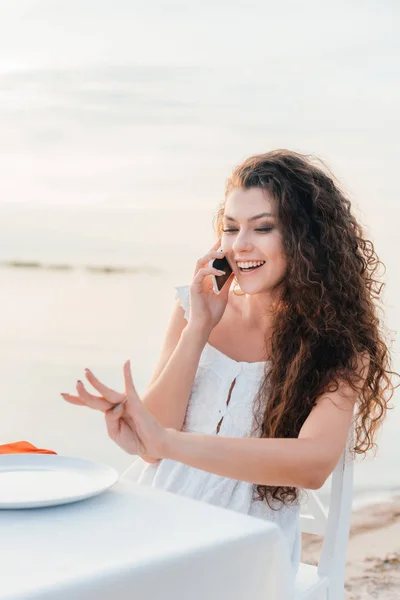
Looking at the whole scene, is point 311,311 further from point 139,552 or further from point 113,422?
point 139,552

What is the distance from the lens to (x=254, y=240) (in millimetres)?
1889

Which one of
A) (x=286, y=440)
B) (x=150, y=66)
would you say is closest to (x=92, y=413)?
(x=286, y=440)

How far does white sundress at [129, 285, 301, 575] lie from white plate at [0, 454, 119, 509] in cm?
62

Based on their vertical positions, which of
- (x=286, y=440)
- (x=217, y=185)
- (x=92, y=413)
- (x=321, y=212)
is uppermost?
(x=217, y=185)

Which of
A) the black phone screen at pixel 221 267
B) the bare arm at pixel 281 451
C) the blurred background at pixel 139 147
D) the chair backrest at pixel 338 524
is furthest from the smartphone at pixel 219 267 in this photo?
the blurred background at pixel 139 147

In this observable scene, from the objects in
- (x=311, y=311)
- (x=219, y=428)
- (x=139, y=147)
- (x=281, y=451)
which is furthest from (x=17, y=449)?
(x=139, y=147)

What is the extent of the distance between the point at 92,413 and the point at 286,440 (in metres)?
4.17

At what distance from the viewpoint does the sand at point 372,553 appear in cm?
312

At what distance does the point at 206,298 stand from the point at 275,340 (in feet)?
0.64

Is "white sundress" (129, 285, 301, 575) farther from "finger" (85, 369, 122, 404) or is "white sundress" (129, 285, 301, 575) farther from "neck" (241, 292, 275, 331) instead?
"finger" (85, 369, 122, 404)

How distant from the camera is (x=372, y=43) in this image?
7387 millimetres

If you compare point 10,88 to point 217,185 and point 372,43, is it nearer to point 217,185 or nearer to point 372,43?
point 217,185

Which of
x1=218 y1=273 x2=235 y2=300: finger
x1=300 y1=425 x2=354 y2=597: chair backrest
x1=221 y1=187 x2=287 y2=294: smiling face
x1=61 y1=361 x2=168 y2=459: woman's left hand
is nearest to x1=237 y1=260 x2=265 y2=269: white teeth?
x1=221 y1=187 x2=287 y2=294: smiling face

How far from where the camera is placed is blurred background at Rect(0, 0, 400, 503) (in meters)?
7.13
